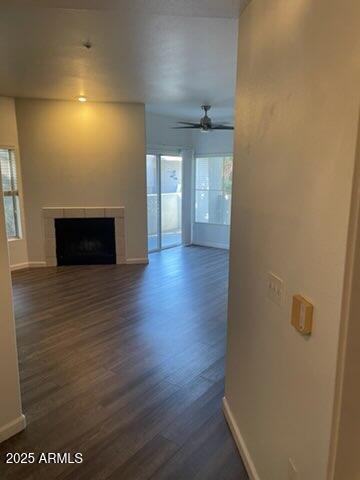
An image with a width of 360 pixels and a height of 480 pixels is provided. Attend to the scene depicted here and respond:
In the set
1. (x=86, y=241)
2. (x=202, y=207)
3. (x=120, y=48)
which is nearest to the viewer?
(x=120, y=48)

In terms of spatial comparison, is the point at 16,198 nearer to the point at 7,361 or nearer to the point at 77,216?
the point at 77,216

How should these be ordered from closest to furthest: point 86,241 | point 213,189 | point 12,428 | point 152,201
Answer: point 12,428, point 86,241, point 152,201, point 213,189

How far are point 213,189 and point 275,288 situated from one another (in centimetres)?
634

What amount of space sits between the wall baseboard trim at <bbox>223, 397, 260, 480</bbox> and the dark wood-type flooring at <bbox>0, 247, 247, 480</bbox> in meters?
0.04

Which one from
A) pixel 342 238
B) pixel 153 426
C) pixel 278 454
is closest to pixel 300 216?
pixel 342 238

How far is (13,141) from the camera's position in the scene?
17.8 ft

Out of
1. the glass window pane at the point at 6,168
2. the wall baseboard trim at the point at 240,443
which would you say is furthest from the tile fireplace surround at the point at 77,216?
the wall baseboard trim at the point at 240,443

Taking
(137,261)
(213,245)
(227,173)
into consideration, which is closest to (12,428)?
(137,261)

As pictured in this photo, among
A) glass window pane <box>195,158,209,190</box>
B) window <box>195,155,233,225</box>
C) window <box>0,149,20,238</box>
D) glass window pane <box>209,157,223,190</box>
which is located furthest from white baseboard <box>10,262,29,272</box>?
glass window pane <box>209,157,223,190</box>

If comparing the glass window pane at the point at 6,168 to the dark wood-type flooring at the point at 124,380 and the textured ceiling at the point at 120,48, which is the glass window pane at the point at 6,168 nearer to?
the textured ceiling at the point at 120,48

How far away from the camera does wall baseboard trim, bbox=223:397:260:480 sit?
5.87 ft

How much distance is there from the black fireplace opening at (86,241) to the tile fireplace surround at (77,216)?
8cm

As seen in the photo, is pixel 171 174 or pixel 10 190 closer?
pixel 10 190

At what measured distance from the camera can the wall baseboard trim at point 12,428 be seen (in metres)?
2.05
